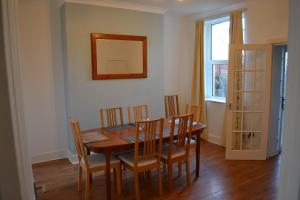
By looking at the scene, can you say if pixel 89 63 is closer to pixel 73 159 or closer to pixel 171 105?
pixel 73 159

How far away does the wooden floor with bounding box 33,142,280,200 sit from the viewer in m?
2.96

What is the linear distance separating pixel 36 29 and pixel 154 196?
3.13m

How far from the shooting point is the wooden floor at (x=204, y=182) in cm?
296

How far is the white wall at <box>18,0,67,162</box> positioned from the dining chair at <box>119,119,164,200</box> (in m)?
1.78

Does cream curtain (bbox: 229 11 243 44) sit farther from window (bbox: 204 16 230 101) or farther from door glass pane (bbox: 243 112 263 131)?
door glass pane (bbox: 243 112 263 131)

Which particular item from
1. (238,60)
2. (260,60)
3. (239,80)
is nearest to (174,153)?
(239,80)

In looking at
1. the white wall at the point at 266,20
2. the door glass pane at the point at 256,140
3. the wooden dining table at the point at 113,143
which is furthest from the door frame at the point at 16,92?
the door glass pane at the point at 256,140

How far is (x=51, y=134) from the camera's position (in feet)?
13.7

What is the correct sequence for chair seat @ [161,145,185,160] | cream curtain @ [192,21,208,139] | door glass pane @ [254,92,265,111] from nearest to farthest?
chair seat @ [161,145,185,160] < door glass pane @ [254,92,265,111] < cream curtain @ [192,21,208,139]

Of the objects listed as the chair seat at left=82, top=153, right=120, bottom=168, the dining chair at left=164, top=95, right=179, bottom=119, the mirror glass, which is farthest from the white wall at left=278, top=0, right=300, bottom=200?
the dining chair at left=164, top=95, right=179, bottom=119

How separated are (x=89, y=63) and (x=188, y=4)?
208 cm

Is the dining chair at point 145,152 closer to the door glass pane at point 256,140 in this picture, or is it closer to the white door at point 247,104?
the white door at point 247,104

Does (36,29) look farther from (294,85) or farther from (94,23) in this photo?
(294,85)

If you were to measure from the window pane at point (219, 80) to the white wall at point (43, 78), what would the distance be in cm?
311
